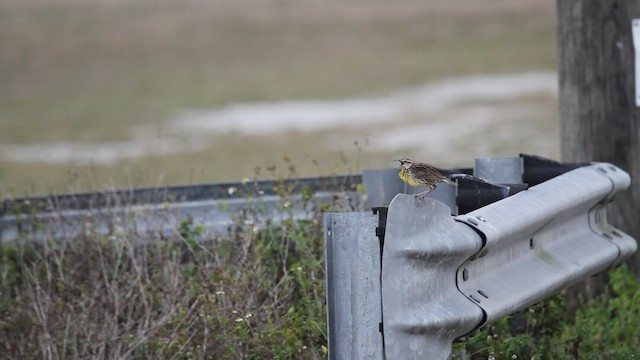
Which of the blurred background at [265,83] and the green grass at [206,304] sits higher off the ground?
the blurred background at [265,83]

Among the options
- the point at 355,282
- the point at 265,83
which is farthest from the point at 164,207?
the point at 265,83

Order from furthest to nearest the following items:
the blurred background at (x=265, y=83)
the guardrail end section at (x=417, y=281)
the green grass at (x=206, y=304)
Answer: the blurred background at (x=265, y=83) → the green grass at (x=206, y=304) → the guardrail end section at (x=417, y=281)

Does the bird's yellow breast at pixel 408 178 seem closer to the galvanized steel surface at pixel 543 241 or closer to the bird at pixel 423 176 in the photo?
the bird at pixel 423 176

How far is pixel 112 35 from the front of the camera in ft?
82.0

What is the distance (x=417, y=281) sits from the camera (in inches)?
202

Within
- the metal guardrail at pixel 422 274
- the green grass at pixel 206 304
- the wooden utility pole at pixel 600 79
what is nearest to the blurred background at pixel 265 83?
the green grass at pixel 206 304

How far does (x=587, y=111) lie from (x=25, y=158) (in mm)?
10437

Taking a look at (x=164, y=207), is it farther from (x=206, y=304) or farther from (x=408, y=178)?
(x=408, y=178)

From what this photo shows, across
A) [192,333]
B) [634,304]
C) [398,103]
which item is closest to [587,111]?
[634,304]

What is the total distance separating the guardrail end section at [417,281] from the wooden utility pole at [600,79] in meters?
3.15

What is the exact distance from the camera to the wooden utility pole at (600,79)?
8156 mm

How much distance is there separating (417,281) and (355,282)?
22 centimetres

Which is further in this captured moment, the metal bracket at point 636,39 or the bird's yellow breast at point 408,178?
the metal bracket at point 636,39

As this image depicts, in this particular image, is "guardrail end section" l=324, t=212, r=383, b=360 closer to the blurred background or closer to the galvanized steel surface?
the galvanized steel surface
